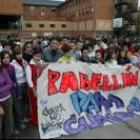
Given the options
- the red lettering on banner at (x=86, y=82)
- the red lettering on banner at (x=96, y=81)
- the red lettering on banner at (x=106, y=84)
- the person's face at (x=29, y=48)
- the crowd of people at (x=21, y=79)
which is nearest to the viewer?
the crowd of people at (x=21, y=79)

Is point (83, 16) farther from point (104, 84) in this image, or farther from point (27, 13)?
Result: point (104, 84)

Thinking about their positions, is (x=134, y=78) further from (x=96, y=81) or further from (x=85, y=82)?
(x=85, y=82)

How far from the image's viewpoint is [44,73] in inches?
229

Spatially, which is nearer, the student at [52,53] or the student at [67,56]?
the student at [67,56]

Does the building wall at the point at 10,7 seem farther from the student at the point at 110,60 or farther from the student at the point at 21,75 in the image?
the student at the point at 21,75

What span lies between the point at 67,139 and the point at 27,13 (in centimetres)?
7927

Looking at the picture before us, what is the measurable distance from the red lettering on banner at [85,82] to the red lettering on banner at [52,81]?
0.54m

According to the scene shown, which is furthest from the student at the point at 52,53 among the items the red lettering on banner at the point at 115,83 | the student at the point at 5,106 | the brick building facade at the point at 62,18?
the brick building facade at the point at 62,18

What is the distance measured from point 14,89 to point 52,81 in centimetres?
76

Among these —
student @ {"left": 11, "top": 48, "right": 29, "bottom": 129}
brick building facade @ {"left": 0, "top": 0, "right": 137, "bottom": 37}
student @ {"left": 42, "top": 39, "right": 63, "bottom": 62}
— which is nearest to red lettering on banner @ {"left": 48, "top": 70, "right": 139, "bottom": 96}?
student @ {"left": 11, "top": 48, "right": 29, "bottom": 129}

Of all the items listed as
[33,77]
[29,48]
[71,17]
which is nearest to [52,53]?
[29,48]

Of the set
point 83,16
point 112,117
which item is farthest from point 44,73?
point 83,16

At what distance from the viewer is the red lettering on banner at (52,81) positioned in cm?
579

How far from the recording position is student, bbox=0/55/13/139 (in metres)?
5.08
